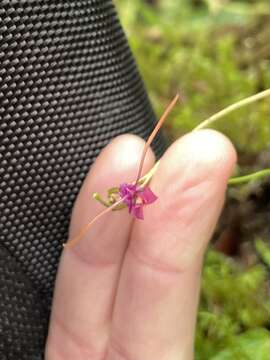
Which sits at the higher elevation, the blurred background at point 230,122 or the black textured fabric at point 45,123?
the black textured fabric at point 45,123

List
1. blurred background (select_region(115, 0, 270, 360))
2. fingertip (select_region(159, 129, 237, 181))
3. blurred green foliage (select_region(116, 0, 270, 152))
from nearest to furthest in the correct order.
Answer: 1. fingertip (select_region(159, 129, 237, 181))
2. blurred background (select_region(115, 0, 270, 360))
3. blurred green foliage (select_region(116, 0, 270, 152))

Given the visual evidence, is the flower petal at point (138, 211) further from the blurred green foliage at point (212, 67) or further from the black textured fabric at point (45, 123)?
the blurred green foliage at point (212, 67)

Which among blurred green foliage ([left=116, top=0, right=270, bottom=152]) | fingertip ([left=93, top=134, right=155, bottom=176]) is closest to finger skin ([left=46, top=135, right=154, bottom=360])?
fingertip ([left=93, top=134, right=155, bottom=176])

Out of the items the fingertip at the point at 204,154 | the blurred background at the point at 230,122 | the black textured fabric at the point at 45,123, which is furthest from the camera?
→ the blurred background at the point at 230,122

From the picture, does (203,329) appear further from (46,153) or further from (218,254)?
(46,153)

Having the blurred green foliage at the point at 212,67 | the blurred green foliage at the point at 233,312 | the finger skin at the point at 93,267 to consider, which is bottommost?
the blurred green foliage at the point at 233,312

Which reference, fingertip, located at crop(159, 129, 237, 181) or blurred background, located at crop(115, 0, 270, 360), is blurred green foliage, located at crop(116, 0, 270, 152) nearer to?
blurred background, located at crop(115, 0, 270, 360)

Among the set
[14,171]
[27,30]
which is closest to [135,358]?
[14,171]

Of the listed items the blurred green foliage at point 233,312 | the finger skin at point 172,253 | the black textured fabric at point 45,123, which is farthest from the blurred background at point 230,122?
the black textured fabric at point 45,123
